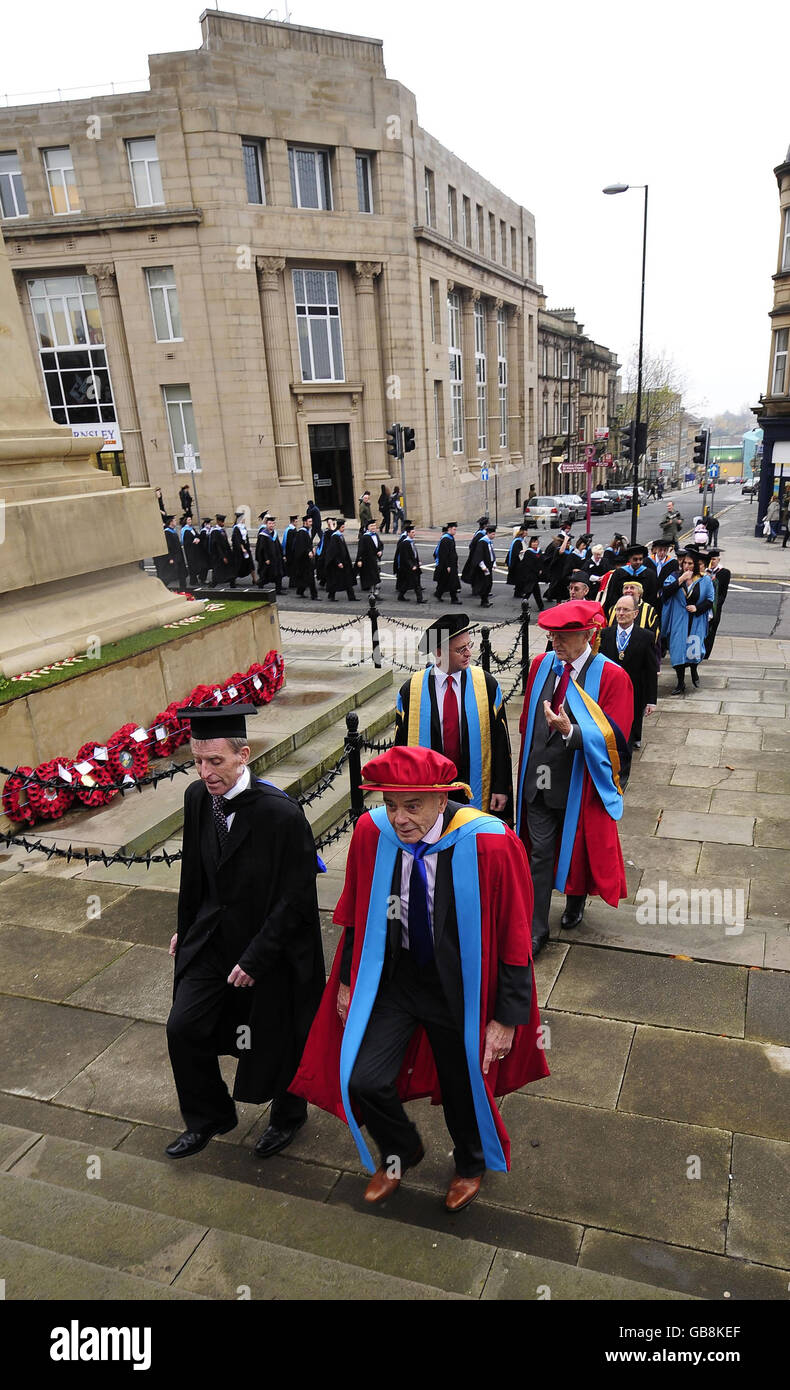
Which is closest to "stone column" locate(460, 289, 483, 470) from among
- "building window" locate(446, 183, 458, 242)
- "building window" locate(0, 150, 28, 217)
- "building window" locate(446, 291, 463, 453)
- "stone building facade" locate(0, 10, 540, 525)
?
"building window" locate(446, 291, 463, 453)

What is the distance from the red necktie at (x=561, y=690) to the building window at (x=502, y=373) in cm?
4753

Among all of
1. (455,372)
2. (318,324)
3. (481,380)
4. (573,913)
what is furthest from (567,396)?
(573,913)

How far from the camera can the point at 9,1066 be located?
4.20 metres

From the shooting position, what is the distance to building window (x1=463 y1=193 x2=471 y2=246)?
4240 centimetres

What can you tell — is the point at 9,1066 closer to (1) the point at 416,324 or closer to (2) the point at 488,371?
(1) the point at 416,324

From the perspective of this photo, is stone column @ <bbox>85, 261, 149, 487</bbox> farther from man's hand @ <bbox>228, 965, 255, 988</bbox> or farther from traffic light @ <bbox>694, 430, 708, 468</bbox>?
man's hand @ <bbox>228, 965, 255, 988</bbox>

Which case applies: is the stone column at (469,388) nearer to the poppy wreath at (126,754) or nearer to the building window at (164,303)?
the building window at (164,303)

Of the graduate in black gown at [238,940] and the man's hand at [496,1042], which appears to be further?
the graduate in black gown at [238,940]

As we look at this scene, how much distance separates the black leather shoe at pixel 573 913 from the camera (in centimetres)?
550

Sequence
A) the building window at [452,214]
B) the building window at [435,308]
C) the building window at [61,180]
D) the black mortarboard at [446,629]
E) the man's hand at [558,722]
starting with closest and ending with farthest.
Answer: the man's hand at [558,722] → the black mortarboard at [446,629] → the building window at [61,180] → the building window at [435,308] → the building window at [452,214]

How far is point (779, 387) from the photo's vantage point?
114 ft

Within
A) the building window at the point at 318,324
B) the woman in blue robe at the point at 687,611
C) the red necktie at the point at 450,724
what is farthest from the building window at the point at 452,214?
the red necktie at the point at 450,724

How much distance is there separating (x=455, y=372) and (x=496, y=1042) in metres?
44.8
